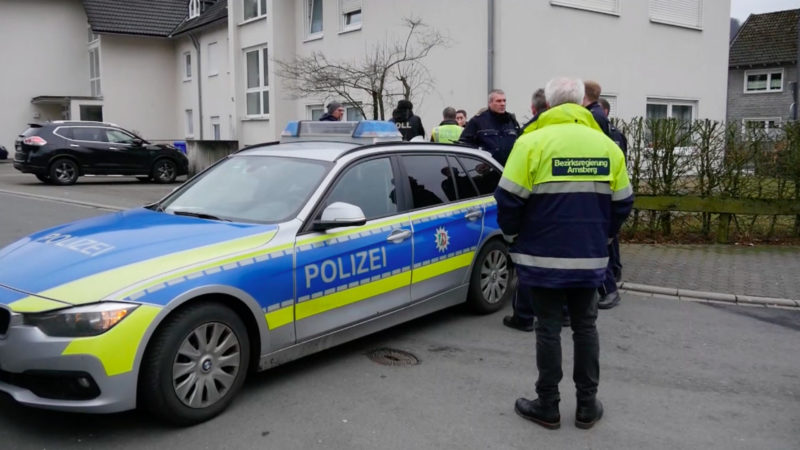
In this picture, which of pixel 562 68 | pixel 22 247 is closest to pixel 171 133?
pixel 562 68

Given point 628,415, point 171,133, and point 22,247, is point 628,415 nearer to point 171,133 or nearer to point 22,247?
point 22,247

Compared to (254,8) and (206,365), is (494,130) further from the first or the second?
(254,8)

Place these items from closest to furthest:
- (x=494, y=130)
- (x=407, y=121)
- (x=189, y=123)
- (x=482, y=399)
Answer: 1. (x=482, y=399)
2. (x=494, y=130)
3. (x=407, y=121)
4. (x=189, y=123)

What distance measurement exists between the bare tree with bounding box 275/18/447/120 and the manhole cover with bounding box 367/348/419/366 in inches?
409

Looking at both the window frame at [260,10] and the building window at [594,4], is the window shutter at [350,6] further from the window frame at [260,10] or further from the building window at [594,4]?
the building window at [594,4]

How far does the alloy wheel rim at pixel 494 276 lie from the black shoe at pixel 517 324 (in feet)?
1.08

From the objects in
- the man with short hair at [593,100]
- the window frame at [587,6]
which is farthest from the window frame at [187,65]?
the man with short hair at [593,100]

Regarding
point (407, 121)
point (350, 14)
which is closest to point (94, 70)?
point (350, 14)

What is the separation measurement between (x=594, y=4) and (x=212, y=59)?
53.0 feet

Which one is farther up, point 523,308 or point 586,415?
point 523,308

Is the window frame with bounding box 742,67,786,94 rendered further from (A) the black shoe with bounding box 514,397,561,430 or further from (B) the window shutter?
(A) the black shoe with bounding box 514,397,561,430

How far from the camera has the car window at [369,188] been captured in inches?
194

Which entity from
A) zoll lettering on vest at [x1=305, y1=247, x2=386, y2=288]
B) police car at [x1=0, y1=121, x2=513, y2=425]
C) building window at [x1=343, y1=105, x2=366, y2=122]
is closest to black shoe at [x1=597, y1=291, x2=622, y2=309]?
police car at [x1=0, y1=121, x2=513, y2=425]

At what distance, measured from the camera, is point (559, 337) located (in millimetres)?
3928
